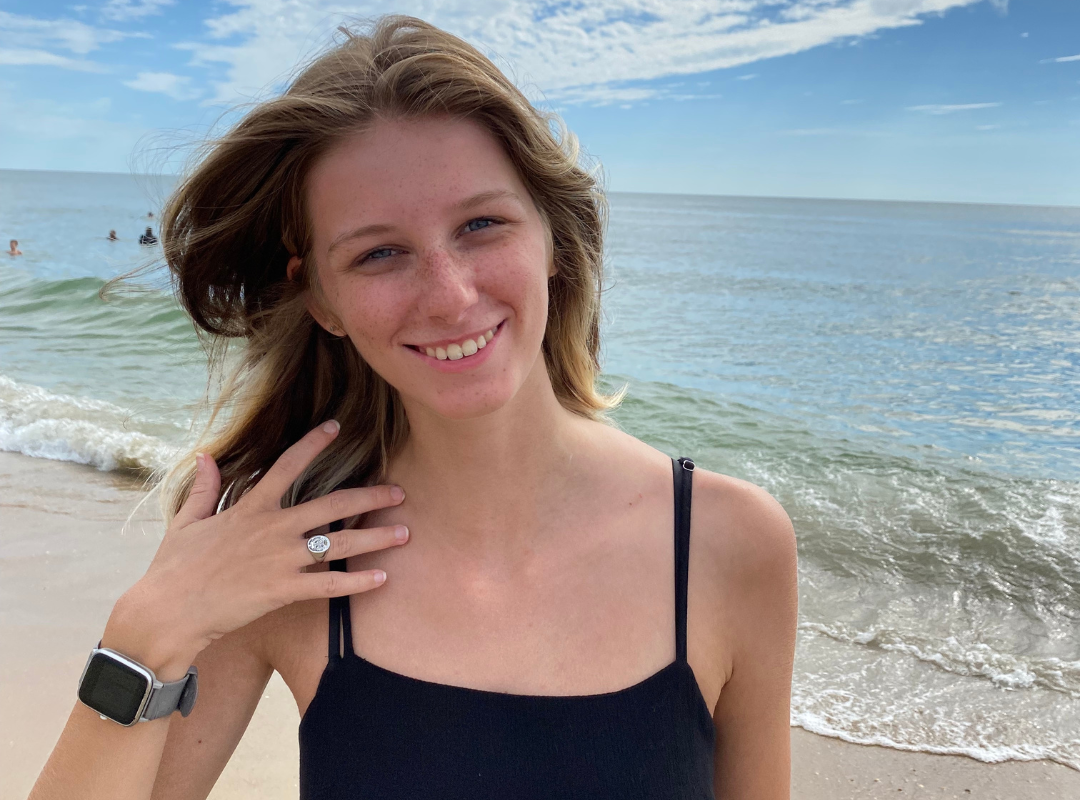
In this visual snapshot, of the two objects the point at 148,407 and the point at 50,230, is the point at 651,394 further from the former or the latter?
the point at 50,230

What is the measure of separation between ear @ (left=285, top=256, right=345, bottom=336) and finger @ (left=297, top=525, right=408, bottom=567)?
0.50 m

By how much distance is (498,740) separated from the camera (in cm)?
163

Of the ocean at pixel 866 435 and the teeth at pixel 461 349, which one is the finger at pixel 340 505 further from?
the ocean at pixel 866 435

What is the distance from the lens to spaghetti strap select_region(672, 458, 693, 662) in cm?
176

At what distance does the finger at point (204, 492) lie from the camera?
1.92 m

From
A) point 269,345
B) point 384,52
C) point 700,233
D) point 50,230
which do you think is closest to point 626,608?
point 269,345

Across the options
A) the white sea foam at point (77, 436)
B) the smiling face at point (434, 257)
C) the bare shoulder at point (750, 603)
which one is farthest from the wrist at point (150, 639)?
the white sea foam at point (77, 436)

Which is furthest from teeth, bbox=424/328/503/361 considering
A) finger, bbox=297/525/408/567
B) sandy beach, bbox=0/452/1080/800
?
sandy beach, bbox=0/452/1080/800

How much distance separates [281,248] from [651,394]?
987cm

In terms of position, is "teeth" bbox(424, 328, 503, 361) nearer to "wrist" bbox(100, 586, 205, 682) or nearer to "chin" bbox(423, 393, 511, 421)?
"chin" bbox(423, 393, 511, 421)

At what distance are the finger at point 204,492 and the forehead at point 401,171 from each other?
2.17 ft

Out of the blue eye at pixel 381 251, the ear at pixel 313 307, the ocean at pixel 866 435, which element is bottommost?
the ocean at pixel 866 435

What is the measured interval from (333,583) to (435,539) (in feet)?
0.95

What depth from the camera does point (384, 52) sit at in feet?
6.02
